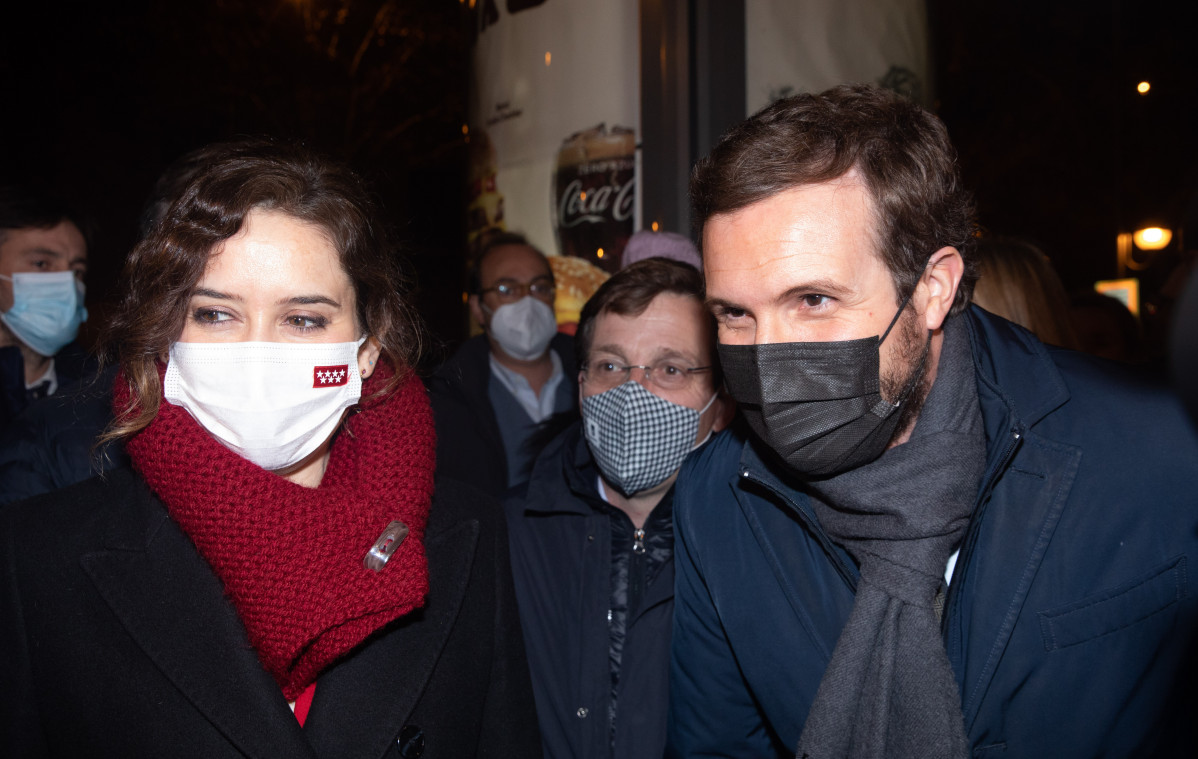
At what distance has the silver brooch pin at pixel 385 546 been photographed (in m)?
1.99

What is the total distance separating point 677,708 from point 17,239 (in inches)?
133

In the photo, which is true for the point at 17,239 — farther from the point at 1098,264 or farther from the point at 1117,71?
the point at 1098,264

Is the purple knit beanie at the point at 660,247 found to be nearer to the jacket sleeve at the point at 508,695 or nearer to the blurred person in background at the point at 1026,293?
the blurred person in background at the point at 1026,293

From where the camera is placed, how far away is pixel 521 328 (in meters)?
4.48

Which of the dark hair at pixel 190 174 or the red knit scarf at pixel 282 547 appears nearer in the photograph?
the red knit scarf at pixel 282 547

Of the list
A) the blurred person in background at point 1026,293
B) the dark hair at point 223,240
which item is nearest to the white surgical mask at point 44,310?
the dark hair at point 223,240

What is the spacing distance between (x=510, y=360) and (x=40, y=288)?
2.10 m

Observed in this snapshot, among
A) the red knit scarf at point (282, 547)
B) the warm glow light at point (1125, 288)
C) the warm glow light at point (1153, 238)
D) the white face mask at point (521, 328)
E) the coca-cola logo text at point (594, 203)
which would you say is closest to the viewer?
the red knit scarf at point (282, 547)

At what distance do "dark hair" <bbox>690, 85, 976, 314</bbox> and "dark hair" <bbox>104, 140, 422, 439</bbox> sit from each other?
82cm

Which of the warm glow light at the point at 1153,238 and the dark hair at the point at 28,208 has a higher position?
the warm glow light at the point at 1153,238

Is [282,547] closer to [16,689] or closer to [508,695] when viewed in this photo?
[16,689]

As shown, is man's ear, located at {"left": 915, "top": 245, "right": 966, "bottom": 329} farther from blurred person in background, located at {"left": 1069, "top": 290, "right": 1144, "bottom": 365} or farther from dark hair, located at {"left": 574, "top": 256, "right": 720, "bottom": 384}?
blurred person in background, located at {"left": 1069, "top": 290, "right": 1144, "bottom": 365}

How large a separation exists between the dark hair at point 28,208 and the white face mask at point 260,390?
244cm

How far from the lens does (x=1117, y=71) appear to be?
1084cm
